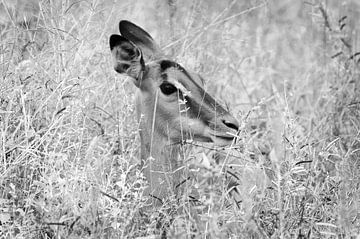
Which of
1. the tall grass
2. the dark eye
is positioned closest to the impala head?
the dark eye

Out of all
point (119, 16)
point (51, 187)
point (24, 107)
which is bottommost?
point (51, 187)

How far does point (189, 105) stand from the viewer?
207 inches

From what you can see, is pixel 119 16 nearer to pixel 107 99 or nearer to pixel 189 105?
pixel 107 99

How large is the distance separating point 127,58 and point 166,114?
485 millimetres

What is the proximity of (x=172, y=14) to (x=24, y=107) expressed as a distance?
252 cm

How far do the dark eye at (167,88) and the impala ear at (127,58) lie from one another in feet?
0.72

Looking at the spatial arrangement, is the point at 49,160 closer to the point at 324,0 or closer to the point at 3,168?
the point at 3,168

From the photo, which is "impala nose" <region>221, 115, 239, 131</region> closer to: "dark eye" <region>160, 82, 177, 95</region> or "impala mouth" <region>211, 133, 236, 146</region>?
"impala mouth" <region>211, 133, 236, 146</region>

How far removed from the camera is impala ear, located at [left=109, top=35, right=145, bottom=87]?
547 centimetres

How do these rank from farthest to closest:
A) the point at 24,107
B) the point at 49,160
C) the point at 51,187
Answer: the point at 24,107
the point at 49,160
the point at 51,187

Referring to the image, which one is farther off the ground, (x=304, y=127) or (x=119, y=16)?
(x=119, y=16)

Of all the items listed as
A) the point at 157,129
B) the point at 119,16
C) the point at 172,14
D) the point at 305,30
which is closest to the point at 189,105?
the point at 157,129

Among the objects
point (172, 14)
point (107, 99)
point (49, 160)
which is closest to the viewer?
point (49, 160)

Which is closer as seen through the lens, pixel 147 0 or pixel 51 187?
pixel 51 187
